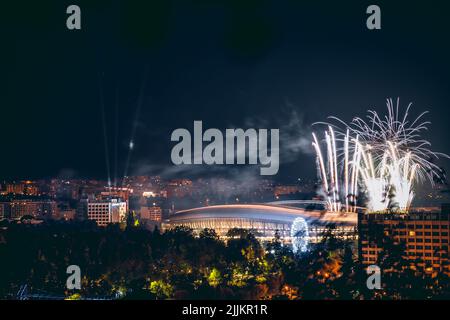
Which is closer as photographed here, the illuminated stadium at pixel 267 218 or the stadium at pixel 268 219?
the stadium at pixel 268 219

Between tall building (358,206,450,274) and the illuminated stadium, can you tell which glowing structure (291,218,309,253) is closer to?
the illuminated stadium

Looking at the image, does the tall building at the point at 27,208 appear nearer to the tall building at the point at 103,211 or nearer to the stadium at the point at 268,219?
the tall building at the point at 103,211

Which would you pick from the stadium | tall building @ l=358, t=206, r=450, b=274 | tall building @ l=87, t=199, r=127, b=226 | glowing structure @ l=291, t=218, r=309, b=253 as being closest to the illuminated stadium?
the stadium

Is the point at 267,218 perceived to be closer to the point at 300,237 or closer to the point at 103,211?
the point at 300,237

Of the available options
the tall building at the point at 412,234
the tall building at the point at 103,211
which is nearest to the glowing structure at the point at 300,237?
the tall building at the point at 412,234
